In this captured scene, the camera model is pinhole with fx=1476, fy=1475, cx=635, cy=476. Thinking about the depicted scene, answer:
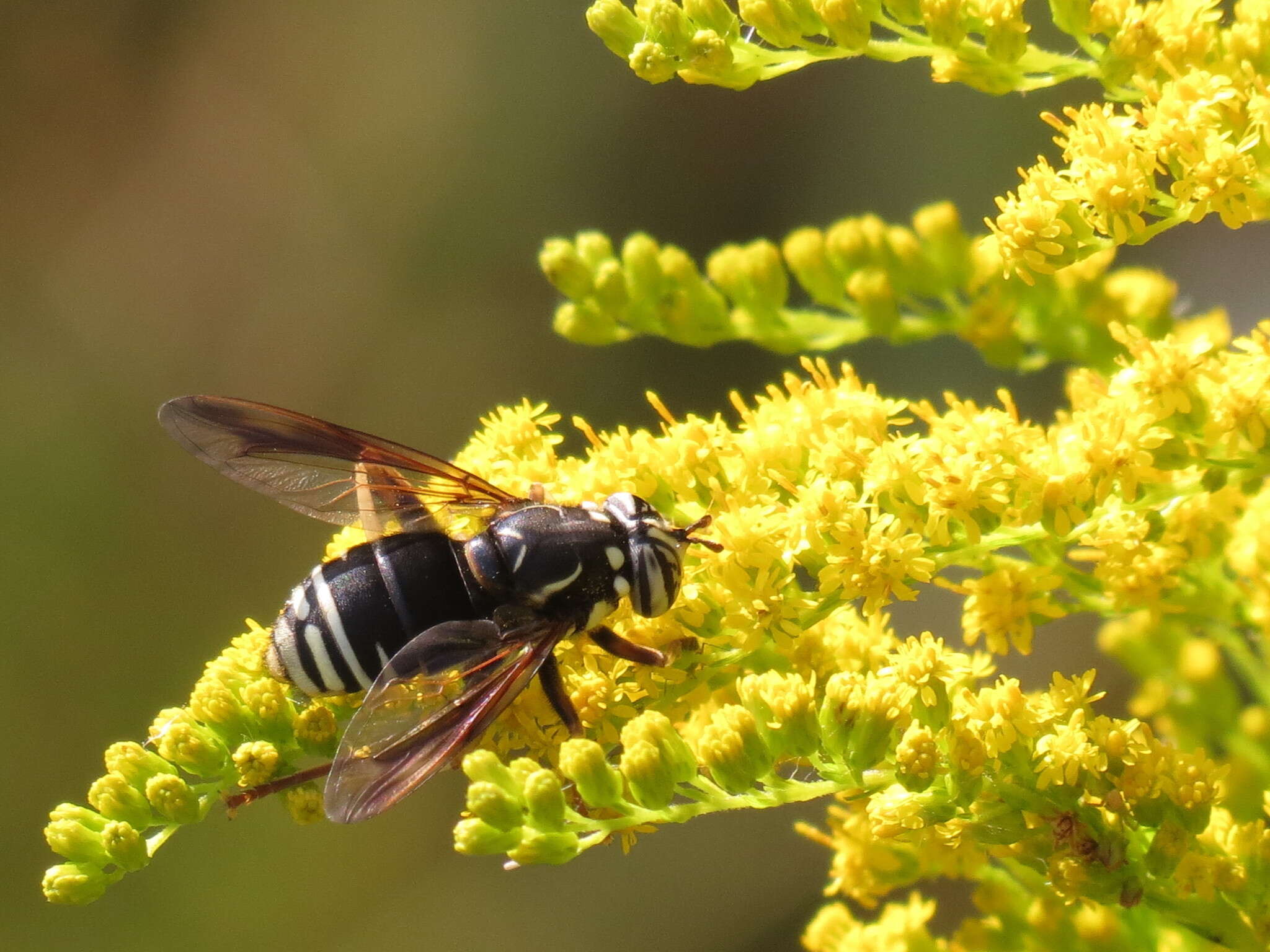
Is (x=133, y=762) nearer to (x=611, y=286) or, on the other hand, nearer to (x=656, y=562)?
(x=656, y=562)

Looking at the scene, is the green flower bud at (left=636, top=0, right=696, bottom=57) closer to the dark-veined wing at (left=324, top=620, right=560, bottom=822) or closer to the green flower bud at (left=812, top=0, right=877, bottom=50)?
the green flower bud at (left=812, top=0, right=877, bottom=50)

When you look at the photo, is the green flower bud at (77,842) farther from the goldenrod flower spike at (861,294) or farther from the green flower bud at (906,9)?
the green flower bud at (906,9)

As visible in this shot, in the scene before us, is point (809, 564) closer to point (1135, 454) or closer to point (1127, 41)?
point (1135, 454)

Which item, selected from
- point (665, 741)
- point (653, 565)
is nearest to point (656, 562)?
point (653, 565)

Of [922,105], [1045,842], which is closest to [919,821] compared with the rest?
[1045,842]

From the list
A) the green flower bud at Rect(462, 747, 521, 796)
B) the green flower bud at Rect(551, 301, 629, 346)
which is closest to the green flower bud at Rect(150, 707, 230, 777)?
the green flower bud at Rect(462, 747, 521, 796)

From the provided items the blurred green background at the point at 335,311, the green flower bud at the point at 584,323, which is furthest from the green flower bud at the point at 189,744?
the blurred green background at the point at 335,311
